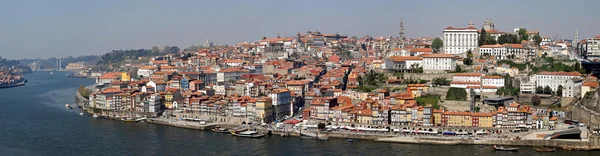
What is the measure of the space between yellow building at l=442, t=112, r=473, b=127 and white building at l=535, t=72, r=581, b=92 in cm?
438

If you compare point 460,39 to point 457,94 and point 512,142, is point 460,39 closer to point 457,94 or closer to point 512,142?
point 457,94

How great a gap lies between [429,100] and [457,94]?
104 centimetres

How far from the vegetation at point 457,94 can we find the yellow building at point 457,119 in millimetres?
2436

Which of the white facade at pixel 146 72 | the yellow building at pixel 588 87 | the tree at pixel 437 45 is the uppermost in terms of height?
the tree at pixel 437 45

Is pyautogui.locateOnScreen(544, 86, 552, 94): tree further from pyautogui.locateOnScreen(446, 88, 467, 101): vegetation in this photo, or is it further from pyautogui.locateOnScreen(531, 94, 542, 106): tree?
pyautogui.locateOnScreen(446, 88, 467, 101): vegetation

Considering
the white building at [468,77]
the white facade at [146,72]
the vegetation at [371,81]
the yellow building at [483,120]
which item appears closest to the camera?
the yellow building at [483,120]

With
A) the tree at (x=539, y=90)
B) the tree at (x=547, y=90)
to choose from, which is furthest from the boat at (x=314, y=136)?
the tree at (x=547, y=90)

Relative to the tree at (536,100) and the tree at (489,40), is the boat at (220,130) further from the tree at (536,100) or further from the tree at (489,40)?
the tree at (489,40)

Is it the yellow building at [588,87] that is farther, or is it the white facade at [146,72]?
the white facade at [146,72]

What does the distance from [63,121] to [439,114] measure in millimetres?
13659

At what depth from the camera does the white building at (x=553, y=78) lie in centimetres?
2153

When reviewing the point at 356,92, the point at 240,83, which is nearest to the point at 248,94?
the point at 240,83

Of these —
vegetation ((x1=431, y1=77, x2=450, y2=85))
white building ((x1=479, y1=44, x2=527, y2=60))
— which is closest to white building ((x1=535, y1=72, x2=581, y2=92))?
vegetation ((x1=431, y1=77, x2=450, y2=85))

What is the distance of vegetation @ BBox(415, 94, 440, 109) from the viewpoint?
832 inches
